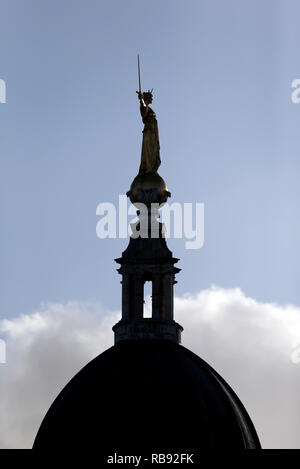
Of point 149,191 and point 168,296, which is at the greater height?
point 149,191

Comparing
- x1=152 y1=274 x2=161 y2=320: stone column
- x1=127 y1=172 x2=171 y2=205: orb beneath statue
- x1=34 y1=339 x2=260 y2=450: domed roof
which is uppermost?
x1=127 y1=172 x2=171 y2=205: orb beneath statue

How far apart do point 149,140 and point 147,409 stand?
64.8ft

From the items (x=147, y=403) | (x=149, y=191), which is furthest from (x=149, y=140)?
(x=147, y=403)

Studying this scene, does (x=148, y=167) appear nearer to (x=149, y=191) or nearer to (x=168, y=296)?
(x=149, y=191)

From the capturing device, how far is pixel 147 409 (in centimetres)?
11306

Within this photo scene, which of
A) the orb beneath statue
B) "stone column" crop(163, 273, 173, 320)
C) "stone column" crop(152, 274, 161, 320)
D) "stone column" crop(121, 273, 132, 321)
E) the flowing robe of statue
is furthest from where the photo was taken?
the flowing robe of statue

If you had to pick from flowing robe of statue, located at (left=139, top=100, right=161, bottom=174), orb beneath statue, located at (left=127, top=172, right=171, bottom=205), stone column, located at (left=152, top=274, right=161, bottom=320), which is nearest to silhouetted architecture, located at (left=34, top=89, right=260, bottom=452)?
stone column, located at (left=152, top=274, right=161, bottom=320)

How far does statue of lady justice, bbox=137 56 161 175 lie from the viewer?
4948 inches

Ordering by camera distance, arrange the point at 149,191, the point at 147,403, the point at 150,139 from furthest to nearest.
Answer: the point at 150,139
the point at 149,191
the point at 147,403

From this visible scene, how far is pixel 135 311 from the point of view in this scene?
401ft

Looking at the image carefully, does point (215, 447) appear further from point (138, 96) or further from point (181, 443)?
point (138, 96)

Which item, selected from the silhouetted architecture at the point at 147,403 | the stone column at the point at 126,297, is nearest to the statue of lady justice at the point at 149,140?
the stone column at the point at 126,297

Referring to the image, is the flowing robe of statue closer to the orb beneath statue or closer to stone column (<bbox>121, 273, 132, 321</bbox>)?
the orb beneath statue

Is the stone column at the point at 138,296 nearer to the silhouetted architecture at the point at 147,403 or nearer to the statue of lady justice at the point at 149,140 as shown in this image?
the silhouetted architecture at the point at 147,403
